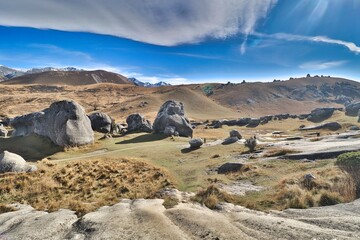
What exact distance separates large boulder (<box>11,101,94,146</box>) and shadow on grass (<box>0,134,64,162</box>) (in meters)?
0.97

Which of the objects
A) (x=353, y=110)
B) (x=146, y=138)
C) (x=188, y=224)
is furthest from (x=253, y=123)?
(x=188, y=224)

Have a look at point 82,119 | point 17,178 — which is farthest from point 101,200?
point 82,119

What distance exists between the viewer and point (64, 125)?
154ft

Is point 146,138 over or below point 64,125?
below

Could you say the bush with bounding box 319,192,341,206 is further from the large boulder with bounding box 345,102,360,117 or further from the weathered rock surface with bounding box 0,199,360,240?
the large boulder with bounding box 345,102,360,117

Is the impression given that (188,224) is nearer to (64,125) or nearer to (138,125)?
(64,125)

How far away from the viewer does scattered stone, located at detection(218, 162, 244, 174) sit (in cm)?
2888

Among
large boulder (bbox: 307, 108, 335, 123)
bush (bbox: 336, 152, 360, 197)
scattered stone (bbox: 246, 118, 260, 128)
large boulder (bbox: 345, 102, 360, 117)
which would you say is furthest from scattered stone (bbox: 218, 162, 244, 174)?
large boulder (bbox: 345, 102, 360, 117)

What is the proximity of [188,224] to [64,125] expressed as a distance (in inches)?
1478

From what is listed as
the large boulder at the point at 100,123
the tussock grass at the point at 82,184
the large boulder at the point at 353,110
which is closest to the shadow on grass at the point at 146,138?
the large boulder at the point at 100,123

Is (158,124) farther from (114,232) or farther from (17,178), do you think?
(114,232)

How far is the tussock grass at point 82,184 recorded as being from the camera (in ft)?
71.5

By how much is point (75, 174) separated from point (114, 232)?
60.0ft

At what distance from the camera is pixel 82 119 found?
5006 cm
